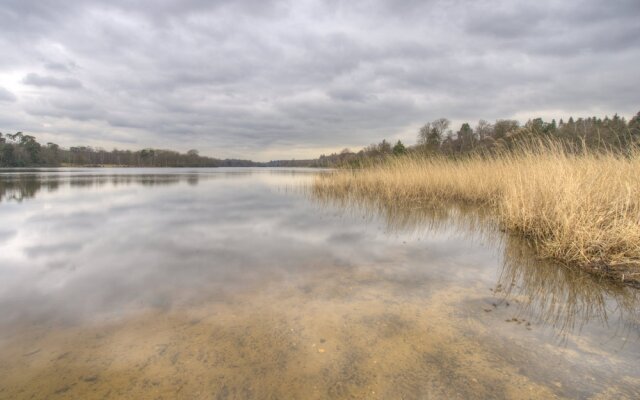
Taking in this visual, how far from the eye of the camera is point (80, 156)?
70.1 m

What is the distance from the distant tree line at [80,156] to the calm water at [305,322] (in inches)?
2691

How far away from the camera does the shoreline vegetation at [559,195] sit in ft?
10.2

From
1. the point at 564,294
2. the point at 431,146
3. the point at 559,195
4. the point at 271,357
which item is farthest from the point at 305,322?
the point at 431,146

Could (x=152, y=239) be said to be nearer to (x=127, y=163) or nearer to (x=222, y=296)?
(x=222, y=296)

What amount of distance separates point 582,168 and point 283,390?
5701 mm

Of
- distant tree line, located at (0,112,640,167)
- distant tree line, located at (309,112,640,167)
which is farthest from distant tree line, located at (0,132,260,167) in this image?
distant tree line, located at (309,112,640,167)

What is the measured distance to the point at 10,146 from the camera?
165 feet

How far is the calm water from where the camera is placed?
1.49 meters

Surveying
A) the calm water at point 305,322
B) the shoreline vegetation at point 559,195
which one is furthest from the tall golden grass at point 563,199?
the calm water at point 305,322

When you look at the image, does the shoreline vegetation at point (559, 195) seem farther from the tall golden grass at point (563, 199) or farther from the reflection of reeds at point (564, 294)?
the reflection of reeds at point (564, 294)

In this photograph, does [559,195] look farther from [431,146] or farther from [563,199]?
[431,146]

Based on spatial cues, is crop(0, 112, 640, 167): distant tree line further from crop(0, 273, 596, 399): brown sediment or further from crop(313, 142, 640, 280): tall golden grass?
crop(0, 273, 596, 399): brown sediment

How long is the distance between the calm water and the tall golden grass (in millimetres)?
399

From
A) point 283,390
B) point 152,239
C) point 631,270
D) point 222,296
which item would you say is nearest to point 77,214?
point 152,239
